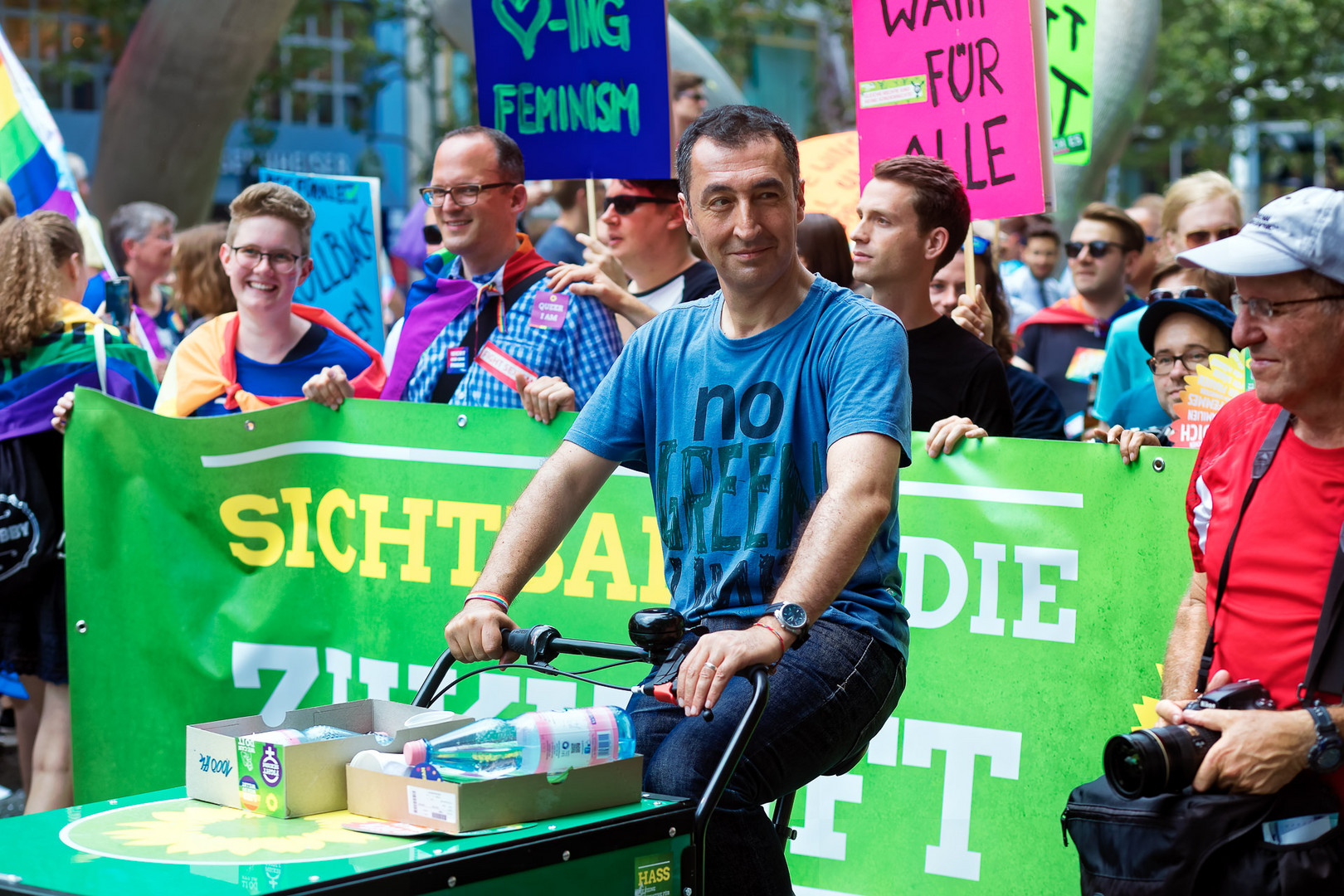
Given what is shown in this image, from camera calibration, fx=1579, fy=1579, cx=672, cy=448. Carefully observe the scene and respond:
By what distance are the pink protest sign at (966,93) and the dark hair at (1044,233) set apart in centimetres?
476

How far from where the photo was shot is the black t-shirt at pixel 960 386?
15.2 ft

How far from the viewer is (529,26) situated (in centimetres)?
606

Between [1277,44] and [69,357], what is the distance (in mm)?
30507

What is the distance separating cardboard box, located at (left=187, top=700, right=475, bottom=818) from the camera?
8.82 feet

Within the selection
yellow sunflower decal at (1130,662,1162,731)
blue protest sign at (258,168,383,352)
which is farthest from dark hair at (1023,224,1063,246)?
yellow sunflower decal at (1130,662,1162,731)

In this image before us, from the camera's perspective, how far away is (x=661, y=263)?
5.71m

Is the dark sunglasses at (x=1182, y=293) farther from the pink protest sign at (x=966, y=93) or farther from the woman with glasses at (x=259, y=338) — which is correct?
the woman with glasses at (x=259, y=338)

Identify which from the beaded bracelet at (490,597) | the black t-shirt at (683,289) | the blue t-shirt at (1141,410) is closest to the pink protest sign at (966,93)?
the black t-shirt at (683,289)

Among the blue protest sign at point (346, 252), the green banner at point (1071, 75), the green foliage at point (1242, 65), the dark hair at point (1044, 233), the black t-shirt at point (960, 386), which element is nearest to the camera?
the black t-shirt at point (960, 386)

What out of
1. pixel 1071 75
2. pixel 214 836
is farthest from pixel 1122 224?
pixel 214 836

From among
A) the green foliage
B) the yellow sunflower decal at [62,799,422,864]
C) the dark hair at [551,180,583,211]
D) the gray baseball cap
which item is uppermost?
the green foliage

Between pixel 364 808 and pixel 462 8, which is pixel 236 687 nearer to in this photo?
pixel 364 808

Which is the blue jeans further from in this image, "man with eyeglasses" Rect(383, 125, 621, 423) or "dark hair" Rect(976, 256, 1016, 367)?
"dark hair" Rect(976, 256, 1016, 367)

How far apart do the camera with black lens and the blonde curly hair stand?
4.21 meters
